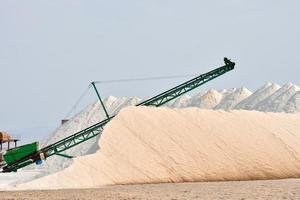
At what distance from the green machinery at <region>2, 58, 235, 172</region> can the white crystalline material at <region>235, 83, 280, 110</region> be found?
27.5 m

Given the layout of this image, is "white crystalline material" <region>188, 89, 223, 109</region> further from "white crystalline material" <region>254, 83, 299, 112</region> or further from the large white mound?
the large white mound

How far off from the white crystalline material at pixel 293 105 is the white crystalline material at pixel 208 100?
15.2 metres

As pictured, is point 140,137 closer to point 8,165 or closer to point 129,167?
point 129,167

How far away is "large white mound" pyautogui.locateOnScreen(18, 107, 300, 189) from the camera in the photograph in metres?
26.2

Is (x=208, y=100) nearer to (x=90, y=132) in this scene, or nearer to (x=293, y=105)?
(x=293, y=105)

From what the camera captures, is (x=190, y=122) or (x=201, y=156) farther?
(x=190, y=122)

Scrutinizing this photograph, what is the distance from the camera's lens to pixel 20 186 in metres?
25.1

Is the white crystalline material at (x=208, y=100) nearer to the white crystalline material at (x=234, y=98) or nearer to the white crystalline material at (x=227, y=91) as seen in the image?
the white crystalline material at (x=227, y=91)

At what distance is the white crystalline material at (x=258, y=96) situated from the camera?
65.9 metres

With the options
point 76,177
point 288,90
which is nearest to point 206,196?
point 76,177

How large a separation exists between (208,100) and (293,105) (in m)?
18.8

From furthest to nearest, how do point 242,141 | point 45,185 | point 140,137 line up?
point 242,141 < point 140,137 < point 45,185

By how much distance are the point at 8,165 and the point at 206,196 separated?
13.8 m

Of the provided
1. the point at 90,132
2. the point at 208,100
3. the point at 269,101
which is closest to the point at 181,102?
the point at 208,100
